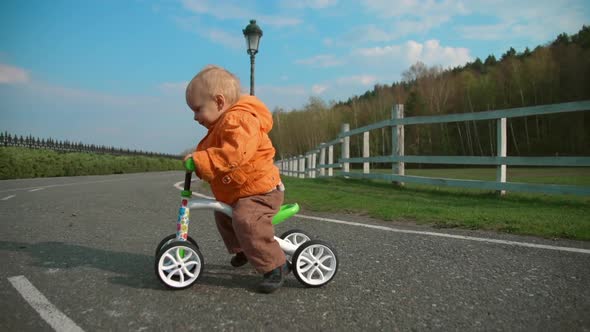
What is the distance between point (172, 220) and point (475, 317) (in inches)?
157

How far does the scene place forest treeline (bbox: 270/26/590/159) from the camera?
35.4 meters

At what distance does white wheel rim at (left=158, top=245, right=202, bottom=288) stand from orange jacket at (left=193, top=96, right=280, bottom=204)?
16.7 inches

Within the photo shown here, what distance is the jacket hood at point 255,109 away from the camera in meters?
2.58

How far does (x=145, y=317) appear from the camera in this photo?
203cm

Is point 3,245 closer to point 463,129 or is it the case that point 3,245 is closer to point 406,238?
→ point 406,238

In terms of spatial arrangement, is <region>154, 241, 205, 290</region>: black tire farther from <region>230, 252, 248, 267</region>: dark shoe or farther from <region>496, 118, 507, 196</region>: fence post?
<region>496, 118, 507, 196</region>: fence post

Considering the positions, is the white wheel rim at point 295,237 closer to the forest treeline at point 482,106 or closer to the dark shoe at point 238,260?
the dark shoe at point 238,260

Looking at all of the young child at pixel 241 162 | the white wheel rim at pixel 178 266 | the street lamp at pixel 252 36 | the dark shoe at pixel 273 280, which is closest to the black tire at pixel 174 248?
the white wheel rim at pixel 178 266

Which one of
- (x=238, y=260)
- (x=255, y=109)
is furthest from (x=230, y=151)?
(x=238, y=260)

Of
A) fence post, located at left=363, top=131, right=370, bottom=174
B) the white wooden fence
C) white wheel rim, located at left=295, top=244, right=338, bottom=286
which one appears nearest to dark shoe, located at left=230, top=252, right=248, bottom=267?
white wheel rim, located at left=295, top=244, right=338, bottom=286

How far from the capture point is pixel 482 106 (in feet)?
154

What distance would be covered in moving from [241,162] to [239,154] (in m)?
0.06

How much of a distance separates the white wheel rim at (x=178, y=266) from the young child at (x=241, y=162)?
0.32m

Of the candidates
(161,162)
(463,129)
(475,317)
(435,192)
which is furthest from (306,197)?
(463,129)
